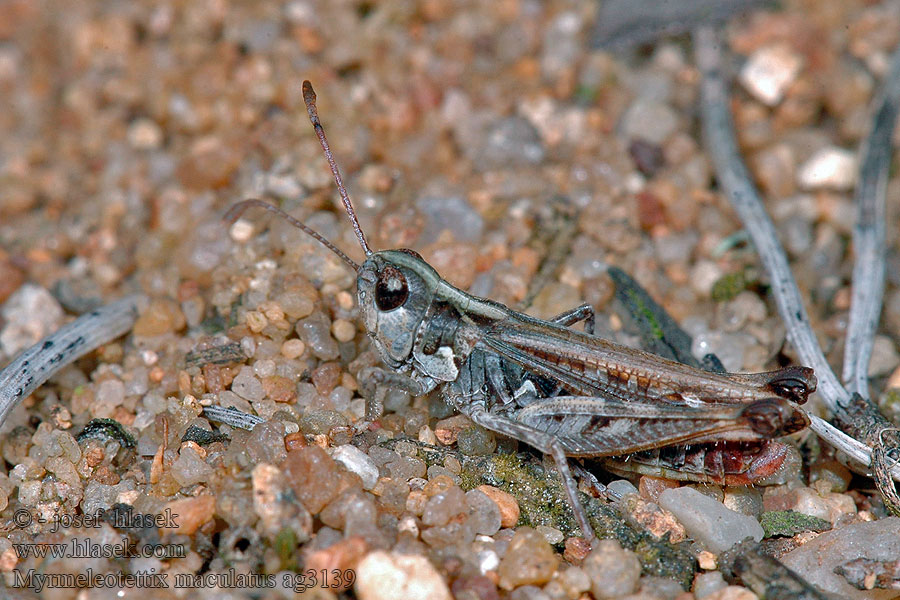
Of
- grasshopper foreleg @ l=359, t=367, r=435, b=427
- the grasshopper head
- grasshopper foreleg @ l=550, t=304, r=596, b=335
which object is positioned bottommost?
grasshopper foreleg @ l=359, t=367, r=435, b=427

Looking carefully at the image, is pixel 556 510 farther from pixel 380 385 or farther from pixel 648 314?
pixel 648 314

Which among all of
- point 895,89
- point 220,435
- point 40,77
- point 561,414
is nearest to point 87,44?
point 40,77

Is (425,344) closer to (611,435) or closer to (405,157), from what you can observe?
(611,435)

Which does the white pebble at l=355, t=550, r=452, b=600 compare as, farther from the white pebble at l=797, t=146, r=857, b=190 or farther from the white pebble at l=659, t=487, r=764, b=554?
the white pebble at l=797, t=146, r=857, b=190

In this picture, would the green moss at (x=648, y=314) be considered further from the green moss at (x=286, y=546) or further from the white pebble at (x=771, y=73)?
the green moss at (x=286, y=546)

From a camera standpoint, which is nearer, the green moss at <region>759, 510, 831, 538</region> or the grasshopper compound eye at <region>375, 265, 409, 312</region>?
the green moss at <region>759, 510, 831, 538</region>

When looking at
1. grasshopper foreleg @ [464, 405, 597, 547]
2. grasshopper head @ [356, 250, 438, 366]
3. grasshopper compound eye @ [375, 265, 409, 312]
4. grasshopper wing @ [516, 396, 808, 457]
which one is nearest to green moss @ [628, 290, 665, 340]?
grasshopper wing @ [516, 396, 808, 457]

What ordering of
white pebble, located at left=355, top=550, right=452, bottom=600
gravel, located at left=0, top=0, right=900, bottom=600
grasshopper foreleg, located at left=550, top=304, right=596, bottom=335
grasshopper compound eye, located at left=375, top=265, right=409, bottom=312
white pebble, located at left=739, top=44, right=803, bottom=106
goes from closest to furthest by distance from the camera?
white pebble, located at left=355, top=550, right=452, bottom=600 → gravel, located at left=0, top=0, right=900, bottom=600 → grasshopper compound eye, located at left=375, top=265, right=409, bottom=312 → grasshopper foreleg, located at left=550, top=304, right=596, bottom=335 → white pebble, located at left=739, top=44, right=803, bottom=106

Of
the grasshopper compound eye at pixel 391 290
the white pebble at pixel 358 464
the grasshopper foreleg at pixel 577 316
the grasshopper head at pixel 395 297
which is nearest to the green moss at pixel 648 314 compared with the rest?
the grasshopper foreleg at pixel 577 316

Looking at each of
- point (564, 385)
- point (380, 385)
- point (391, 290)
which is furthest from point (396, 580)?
point (391, 290)

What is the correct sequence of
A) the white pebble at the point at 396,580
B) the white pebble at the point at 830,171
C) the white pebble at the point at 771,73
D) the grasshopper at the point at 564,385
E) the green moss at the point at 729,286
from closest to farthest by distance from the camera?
the white pebble at the point at 396,580
the grasshopper at the point at 564,385
the green moss at the point at 729,286
the white pebble at the point at 830,171
the white pebble at the point at 771,73
